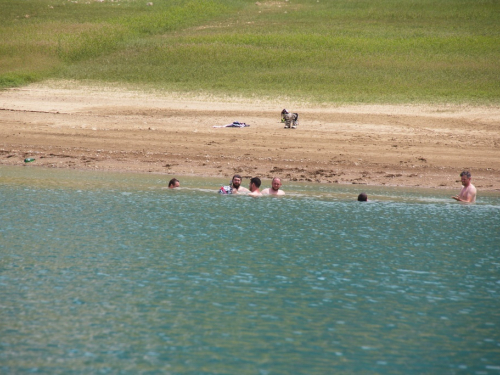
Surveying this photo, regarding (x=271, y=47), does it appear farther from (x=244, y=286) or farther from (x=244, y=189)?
(x=244, y=286)

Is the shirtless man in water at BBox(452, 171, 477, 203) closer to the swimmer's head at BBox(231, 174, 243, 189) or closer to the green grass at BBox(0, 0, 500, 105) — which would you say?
the swimmer's head at BBox(231, 174, 243, 189)

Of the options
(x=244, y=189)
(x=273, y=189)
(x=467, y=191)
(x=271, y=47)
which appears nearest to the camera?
(x=467, y=191)

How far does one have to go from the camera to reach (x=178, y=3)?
72438mm

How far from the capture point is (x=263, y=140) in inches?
1186

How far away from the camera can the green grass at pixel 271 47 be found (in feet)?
140

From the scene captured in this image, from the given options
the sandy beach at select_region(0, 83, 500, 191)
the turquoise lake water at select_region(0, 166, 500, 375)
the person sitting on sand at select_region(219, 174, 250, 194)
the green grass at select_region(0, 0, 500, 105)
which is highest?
the green grass at select_region(0, 0, 500, 105)

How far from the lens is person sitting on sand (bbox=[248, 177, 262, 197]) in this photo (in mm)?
22734

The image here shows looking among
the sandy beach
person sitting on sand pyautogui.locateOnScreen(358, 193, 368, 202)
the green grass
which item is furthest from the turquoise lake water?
the green grass

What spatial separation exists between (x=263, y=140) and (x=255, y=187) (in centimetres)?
753

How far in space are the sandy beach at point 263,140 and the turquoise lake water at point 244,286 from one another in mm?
5693

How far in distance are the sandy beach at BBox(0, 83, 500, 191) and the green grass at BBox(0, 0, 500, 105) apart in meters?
4.79

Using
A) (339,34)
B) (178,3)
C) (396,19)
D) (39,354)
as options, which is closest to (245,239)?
(39,354)

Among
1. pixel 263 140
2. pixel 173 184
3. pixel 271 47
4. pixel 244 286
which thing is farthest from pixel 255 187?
pixel 271 47

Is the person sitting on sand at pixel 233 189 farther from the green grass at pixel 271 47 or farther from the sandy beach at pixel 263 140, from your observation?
the green grass at pixel 271 47
